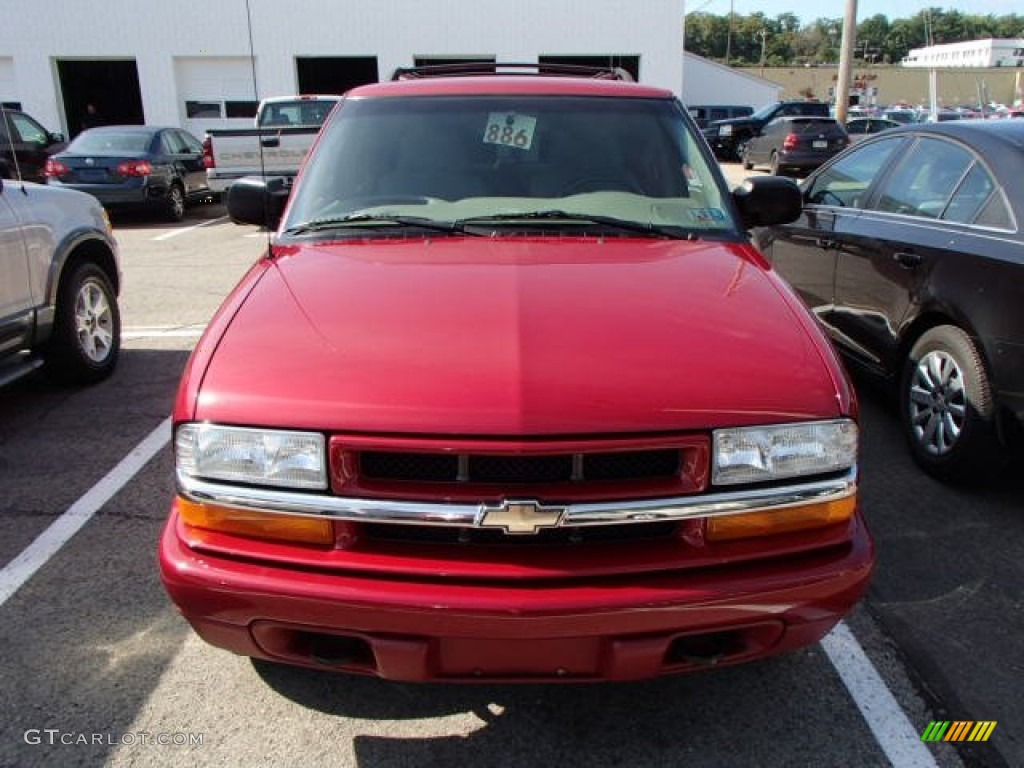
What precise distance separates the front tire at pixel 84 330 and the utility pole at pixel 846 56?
1985 cm

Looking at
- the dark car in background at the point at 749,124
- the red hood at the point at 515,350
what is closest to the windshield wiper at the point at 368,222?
the red hood at the point at 515,350

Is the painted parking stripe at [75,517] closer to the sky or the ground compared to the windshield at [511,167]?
closer to the ground

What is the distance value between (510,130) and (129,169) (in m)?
11.5

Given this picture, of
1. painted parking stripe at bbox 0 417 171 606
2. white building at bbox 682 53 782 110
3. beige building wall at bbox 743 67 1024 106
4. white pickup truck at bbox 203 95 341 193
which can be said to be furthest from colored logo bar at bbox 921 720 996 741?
beige building wall at bbox 743 67 1024 106

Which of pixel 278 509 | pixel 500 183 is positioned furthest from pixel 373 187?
pixel 278 509

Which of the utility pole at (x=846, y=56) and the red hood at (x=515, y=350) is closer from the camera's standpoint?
the red hood at (x=515, y=350)

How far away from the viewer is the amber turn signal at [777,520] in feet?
6.86

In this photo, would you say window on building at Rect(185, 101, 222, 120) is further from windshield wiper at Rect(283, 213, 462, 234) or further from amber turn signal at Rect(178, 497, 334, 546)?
amber turn signal at Rect(178, 497, 334, 546)

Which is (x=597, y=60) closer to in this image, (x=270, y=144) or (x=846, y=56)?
(x=846, y=56)

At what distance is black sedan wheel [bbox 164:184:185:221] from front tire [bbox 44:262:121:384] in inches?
338

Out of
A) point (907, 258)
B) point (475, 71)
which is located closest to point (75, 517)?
point (475, 71)

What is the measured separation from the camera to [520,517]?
1.98m

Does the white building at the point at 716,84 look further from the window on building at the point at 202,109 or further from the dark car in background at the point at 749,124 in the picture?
the window on building at the point at 202,109

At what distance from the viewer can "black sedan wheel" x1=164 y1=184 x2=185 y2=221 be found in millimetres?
13820
